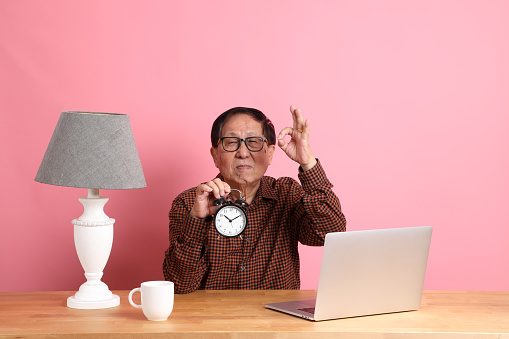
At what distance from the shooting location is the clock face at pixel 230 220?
7.18 ft

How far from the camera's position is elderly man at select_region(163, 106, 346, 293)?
2498mm

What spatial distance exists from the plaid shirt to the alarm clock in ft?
0.39

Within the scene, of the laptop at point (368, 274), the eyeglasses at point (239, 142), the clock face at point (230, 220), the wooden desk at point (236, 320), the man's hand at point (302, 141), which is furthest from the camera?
the eyeglasses at point (239, 142)

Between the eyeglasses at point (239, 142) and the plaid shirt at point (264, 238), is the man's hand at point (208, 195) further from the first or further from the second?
the eyeglasses at point (239, 142)

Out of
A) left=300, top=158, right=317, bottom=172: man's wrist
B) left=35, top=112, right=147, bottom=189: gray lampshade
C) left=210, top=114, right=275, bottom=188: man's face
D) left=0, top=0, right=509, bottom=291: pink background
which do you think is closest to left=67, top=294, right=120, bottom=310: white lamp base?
left=35, top=112, right=147, bottom=189: gray lampshade

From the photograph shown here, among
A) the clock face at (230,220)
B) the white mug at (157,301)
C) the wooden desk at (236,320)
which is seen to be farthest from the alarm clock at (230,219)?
the white mug at (157,301)

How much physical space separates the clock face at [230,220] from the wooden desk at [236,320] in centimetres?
22

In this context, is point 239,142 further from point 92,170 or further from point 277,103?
point 92,170

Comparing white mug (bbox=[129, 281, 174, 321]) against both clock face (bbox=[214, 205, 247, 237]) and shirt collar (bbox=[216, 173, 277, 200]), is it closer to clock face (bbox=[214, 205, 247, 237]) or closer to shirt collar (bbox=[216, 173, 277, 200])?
clock face (bbox=[214, 205, 247, 237])

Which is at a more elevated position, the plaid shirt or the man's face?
the man's face

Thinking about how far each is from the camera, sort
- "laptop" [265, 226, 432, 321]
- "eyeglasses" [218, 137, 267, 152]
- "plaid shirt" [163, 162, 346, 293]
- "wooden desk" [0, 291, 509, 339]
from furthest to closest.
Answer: "eyeglasses" [218, 137, 267, 152] < "plaid shirt" [163, 162, 346, 293] < "laptop" [265, 226, 432, 321] < "wooden desk" [0, 291, 509, 339]

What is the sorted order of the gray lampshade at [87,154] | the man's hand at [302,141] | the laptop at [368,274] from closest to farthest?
Answer: the laptop at [368,274]
the gray lampshade at [87,154]
the man's hand at [302,141]

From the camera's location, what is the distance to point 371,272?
1.86 metres

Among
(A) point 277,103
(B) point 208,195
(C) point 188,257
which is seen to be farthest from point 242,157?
(A) point 277,103
